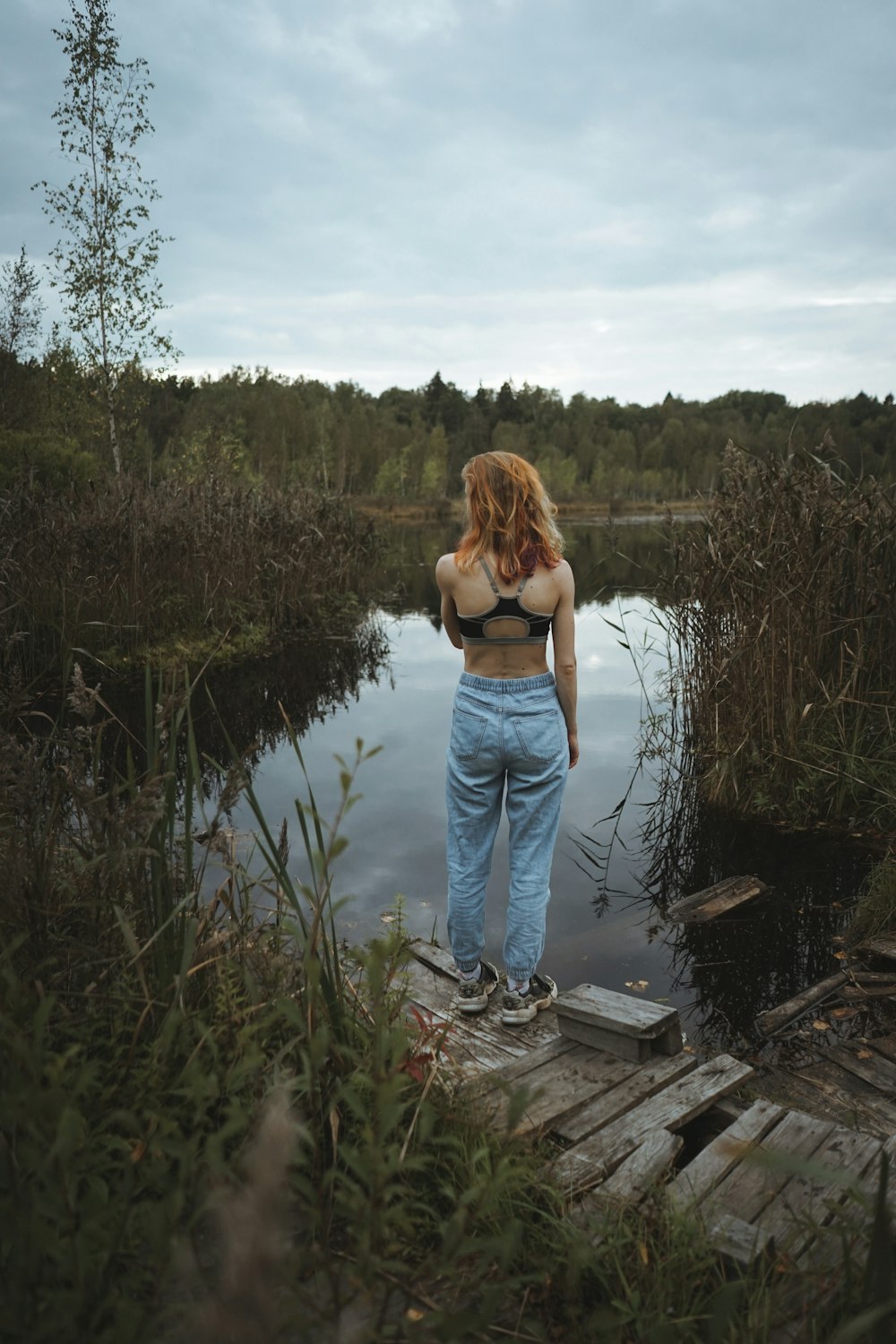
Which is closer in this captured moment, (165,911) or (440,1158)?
(440,1158)

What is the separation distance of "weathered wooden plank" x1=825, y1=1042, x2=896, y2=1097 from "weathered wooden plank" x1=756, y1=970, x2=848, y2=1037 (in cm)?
27

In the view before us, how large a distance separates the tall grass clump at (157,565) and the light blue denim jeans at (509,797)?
3.17 m

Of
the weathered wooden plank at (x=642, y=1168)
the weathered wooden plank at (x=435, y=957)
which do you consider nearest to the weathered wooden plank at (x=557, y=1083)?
the weathered wooden plank at (x=642, y=1168)

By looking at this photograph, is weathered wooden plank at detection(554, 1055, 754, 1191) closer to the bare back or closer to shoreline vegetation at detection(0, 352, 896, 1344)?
shoreline vegetation at detection(0, 352, 896, 1344)

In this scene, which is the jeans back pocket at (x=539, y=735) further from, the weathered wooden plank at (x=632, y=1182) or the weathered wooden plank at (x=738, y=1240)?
the weathered wooden plank at (x=738, y=1240)

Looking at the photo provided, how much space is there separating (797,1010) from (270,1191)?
3.57 metres

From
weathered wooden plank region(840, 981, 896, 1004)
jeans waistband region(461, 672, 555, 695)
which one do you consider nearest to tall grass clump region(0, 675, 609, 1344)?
jeans waistband region(461, 672, 555, 695)

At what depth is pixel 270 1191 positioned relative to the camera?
2.02ft

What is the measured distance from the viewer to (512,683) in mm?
3145

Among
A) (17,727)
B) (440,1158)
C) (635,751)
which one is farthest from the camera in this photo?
(635,751)

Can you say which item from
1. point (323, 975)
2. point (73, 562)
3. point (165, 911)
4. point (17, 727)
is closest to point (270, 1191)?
point (323, 975)

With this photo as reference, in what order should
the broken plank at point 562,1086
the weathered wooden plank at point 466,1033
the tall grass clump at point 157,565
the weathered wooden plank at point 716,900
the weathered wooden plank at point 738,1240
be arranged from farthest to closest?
the tall grass clump at point 157,565, the weathered wooden plank at point 716,900, the weathered wooden plank at point 466,1033, the broken plank at point 562,1086, the weathered wooden plank at point 738,1240

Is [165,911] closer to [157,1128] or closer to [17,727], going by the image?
[157,1128]

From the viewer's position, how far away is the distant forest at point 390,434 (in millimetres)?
11953
